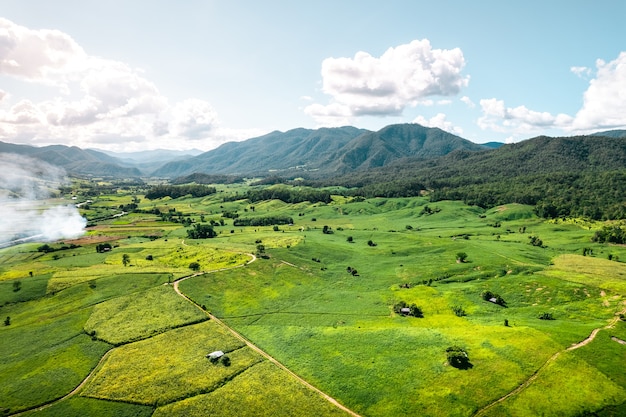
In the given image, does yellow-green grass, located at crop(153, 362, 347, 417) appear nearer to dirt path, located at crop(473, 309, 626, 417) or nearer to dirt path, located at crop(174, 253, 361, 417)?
dirt path, located at crop(174, 253, 361, 417)

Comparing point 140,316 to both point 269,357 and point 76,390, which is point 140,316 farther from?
point 269,357

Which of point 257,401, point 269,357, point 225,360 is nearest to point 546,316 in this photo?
point 269,357

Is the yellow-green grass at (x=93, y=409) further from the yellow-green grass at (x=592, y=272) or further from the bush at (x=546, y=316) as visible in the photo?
the yellow-green grass at (x=592, y=272)

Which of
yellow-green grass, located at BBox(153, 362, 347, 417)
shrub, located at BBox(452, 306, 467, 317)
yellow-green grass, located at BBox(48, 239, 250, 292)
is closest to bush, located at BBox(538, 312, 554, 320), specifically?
shrub, located at BBox(452, 306, 467, 317)

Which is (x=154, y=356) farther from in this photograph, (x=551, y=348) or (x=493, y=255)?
(x=493, y=255)

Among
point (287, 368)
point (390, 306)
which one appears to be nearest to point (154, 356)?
point (287, 368)

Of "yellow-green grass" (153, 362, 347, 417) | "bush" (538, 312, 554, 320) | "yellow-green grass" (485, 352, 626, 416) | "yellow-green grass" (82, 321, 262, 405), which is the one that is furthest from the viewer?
"bush" (538, 312, 554, 320)
